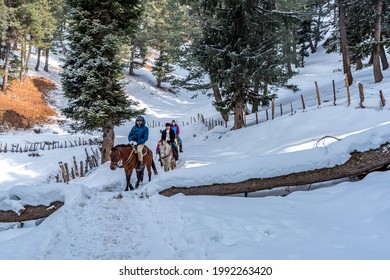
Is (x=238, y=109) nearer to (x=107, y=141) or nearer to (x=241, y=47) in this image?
(x=241, y=47)

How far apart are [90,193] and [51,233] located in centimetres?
272

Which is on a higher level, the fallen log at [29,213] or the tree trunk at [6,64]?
the tree trunk at [6,64]

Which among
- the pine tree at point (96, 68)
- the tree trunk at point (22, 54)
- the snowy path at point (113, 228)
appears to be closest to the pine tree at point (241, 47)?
the pine tree at point (96, 68)

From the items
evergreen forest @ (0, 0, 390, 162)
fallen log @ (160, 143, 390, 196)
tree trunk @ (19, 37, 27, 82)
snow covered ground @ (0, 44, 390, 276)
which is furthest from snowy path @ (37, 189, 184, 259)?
tree trunk @ (19, 37, 27, 82)

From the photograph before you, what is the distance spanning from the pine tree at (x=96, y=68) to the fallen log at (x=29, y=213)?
297 inches

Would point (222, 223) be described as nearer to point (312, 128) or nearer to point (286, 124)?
point (312, 128)

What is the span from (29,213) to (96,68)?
9.48 m

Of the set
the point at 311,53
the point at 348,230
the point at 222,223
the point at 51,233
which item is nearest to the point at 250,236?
the point at 222,223

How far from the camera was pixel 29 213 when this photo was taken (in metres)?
7.12

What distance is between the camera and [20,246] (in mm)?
5031

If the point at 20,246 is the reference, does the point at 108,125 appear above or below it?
above

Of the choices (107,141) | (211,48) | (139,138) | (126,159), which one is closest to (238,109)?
(211,48)

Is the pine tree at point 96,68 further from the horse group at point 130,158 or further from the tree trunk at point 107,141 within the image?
the horse group at point 130,158

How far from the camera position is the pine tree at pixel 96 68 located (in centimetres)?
1457
